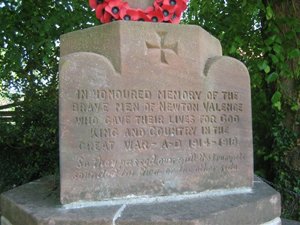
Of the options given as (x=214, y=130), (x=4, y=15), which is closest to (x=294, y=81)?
(x=214, y=130)

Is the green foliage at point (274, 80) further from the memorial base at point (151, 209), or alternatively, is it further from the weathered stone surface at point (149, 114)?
the memorial base at point (151, 209)

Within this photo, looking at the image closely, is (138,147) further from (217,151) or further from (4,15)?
(4,15)

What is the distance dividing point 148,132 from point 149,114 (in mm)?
125

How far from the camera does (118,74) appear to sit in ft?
9.05

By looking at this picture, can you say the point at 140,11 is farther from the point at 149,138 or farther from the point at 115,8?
the point at 149,138

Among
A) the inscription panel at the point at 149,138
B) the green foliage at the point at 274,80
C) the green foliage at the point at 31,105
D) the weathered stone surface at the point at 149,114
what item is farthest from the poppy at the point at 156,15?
the green foliage at the point at 31,105

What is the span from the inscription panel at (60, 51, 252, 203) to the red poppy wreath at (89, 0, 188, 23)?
54cm

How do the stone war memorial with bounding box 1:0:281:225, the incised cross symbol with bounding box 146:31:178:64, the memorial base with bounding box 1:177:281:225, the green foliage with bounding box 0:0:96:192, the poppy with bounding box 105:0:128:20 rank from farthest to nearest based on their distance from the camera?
1. the green foliage with bounding box 0:0:96:192
2. the poppy with bounding box 105:0:128:20
3. the incised cross symbol with bounding box 146:31:178:64
4. the stone war memorial with bounding box 1:0:281:225
5. the memorial base with bounding box 1:177:281:225

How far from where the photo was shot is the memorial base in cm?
235

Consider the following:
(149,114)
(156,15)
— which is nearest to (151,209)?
(149,114)

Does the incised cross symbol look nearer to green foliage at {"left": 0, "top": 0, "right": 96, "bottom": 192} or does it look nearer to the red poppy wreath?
the red poppy wreath

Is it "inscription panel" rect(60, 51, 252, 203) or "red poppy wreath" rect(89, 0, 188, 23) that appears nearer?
"inscription panel" rect(60, 51, 252, 203)

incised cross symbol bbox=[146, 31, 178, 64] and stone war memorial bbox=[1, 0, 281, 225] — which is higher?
incised cross symbol bbox=[146, 31, 178, 64]

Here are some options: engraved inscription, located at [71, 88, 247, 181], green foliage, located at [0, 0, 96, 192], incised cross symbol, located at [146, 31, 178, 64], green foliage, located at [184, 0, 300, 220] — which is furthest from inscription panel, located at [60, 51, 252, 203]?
green foliage, located at [0, 0, 96, 192]
